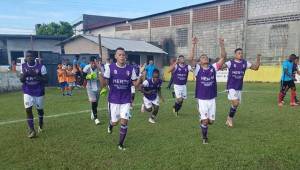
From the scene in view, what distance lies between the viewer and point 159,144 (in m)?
7.93

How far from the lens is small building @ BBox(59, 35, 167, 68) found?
33938 mm

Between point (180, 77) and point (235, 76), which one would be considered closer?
point (235, 76)

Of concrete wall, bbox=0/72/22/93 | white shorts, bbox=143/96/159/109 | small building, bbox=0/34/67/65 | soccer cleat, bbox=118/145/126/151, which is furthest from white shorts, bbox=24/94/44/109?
small building, bbox=0/34/67/65

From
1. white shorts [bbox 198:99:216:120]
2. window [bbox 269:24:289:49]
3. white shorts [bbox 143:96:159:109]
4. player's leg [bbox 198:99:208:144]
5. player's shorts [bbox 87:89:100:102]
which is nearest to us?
player's leg [bbox 198:99:208:144]

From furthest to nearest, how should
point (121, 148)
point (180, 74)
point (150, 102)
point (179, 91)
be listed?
point (179, 91)
point (180, 74)
point (150, 102)
point (121, 148)

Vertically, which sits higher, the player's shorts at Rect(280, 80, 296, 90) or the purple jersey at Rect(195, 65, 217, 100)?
the purple jersey at Rect(195, 65, 217, 100)

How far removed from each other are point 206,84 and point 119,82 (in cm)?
229

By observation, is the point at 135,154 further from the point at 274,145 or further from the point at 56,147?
the point at 274,145

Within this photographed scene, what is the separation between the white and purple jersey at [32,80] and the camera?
355 inches

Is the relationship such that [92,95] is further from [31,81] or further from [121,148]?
[121,148]

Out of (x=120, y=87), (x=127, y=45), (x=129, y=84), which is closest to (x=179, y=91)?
(x=129, y=84)

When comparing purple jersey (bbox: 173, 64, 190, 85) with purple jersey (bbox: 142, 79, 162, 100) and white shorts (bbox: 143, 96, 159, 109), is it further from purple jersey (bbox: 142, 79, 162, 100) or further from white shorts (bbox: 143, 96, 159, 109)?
white shorts (bbox: 143, 96, 159, 109)

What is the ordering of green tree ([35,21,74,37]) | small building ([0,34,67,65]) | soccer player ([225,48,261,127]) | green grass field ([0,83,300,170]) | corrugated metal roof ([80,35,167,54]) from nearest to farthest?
green grass field ([0,83,300,170])
soccer player ([225,48,261,127])
corrugated metal roof ([80,35,167,54])
small building ([0,34,67,65])
green tree ([35,21,74,37])

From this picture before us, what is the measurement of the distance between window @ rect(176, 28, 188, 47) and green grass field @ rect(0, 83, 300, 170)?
28.0m
